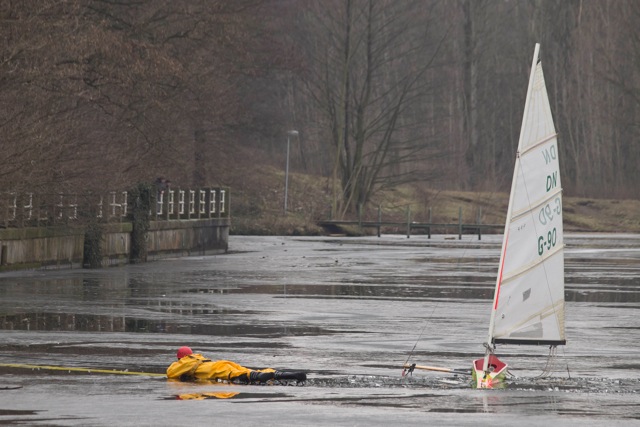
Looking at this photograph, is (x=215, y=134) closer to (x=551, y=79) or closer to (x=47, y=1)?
(x=47, y=1)

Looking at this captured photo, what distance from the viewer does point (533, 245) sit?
17016mm

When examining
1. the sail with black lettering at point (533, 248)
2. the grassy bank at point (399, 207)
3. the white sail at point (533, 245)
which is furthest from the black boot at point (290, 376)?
the grassy bank at point (399, 207)

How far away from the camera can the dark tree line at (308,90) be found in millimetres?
38344

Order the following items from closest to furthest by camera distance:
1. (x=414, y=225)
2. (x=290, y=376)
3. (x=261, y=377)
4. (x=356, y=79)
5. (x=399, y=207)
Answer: (x=261, y=377), (x=290, y=376), (x=414, y=225), (x=356, y=79), (x=399, y=207)

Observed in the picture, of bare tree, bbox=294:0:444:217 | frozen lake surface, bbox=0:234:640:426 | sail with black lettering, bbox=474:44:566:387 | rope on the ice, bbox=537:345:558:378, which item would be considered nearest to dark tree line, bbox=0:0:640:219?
bare tree, bbox=294:0:444:217

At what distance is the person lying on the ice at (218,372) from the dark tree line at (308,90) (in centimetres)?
1954

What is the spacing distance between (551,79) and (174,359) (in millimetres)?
84738

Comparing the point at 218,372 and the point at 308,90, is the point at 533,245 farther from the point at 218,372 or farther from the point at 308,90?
the point at 308,90

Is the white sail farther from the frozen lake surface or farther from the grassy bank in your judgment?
the grassy bank

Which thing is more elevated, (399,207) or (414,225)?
(399,207)

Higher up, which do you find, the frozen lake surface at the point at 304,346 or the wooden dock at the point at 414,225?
the wooden dock at the point at 414,225

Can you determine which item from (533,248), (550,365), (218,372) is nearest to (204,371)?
(218,372)

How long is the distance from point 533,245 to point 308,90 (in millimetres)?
74794

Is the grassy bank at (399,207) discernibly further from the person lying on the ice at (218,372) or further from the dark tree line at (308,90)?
the person lying on the ice at (218,372)
